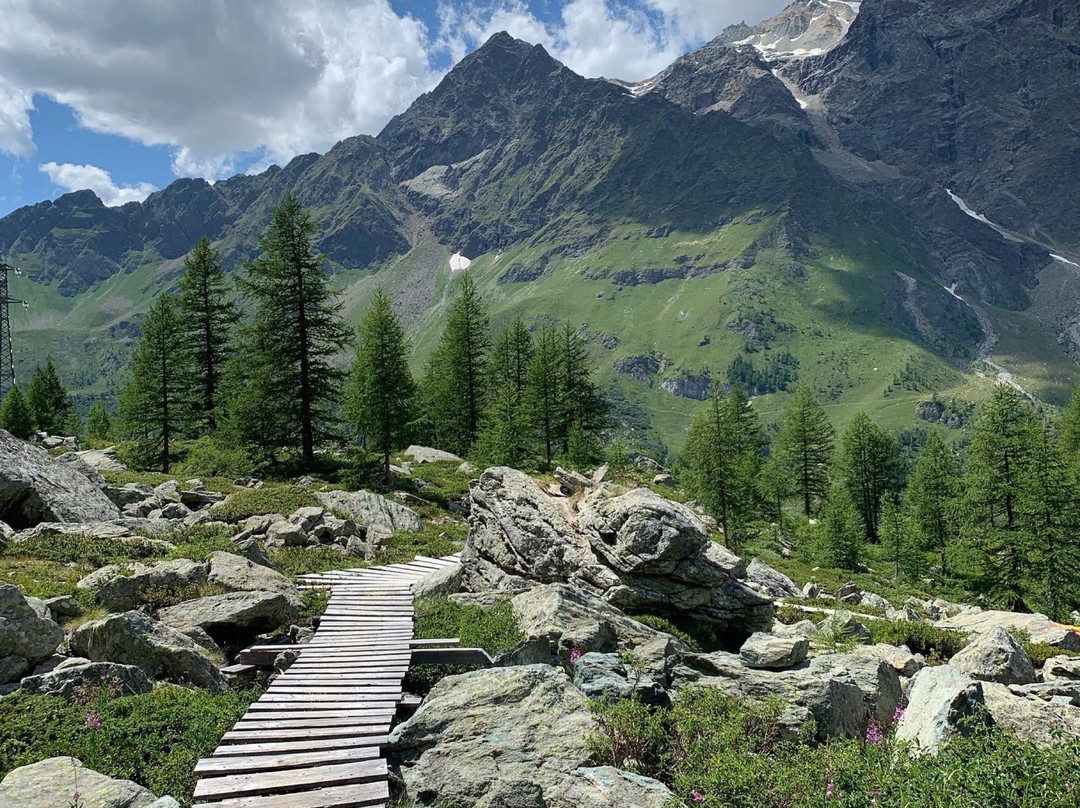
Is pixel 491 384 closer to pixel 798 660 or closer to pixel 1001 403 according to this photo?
pixel 1001 403

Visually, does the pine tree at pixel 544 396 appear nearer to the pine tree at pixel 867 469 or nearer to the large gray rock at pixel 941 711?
the large gray rock at pixel 941 711

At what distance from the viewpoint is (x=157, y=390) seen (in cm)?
4078

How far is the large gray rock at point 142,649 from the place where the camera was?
1066 cm

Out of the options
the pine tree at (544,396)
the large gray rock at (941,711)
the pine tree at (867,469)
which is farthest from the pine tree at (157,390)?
the pine tree at (867,469)

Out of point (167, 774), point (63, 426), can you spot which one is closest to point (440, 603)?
point (167, 774)

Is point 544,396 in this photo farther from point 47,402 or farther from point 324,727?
point 47,402

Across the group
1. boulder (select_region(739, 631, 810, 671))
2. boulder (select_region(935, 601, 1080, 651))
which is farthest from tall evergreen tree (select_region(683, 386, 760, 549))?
boulder (select_region(739, 631, 810, 671))

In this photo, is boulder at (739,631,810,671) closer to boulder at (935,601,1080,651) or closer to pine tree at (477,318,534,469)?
boulder at (935,601,1080,651)

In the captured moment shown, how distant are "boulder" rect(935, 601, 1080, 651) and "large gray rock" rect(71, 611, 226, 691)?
20589mm

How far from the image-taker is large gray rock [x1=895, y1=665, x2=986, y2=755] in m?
→ 8.24

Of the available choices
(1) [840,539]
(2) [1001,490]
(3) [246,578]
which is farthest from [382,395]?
(2) [1001,490]

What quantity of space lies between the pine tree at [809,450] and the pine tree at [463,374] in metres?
39.9

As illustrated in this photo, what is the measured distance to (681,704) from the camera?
9992mm

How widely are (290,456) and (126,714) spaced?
3168cm
